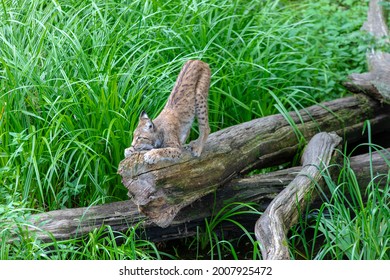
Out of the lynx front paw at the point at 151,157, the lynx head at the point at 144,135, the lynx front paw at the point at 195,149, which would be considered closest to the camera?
the lynx front paw at the point at 151,157

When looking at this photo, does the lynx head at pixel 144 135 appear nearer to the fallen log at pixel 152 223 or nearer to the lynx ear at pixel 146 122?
the lynx ear at pixel 146 122

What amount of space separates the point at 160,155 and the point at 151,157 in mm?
76

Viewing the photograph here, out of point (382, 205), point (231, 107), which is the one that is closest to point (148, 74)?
point (231, 107)

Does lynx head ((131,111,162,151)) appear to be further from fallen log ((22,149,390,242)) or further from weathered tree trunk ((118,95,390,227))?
fallen log ((22,149,390,242))

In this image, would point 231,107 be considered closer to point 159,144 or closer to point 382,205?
point 159,144

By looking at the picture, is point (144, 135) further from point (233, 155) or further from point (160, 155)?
point (233, 155)

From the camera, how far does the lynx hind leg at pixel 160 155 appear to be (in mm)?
5734

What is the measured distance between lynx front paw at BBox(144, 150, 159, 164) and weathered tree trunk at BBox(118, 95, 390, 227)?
1.5 inches

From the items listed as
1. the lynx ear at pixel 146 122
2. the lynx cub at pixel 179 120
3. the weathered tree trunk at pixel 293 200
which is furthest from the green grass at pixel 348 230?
the lynx ear at pixel 146 122

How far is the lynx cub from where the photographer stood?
5.89 m

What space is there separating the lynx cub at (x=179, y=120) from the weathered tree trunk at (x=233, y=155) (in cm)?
10

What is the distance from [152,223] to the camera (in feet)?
20.5

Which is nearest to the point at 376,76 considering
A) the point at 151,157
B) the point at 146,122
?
the point at 146,122
